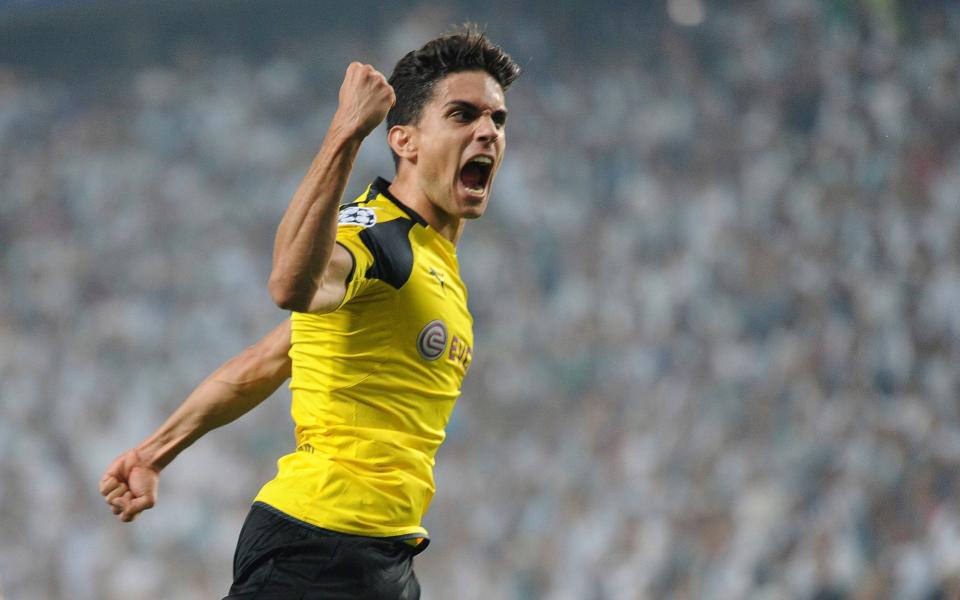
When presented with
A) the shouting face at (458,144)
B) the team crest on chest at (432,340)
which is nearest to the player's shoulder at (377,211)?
the shouting face at (458,144)

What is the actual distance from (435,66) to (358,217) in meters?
0.65

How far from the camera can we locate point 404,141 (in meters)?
2.93

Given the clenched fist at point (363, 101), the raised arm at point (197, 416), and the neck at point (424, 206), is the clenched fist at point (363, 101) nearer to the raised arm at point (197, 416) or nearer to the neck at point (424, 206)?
the neck at point (424, 206)

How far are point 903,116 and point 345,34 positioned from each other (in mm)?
4420

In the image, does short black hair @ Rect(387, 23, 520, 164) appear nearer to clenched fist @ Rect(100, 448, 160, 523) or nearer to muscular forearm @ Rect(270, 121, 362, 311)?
muscular forearm @ Rect(270, 121, 362, 311)

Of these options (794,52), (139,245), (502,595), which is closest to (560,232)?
(794,52)

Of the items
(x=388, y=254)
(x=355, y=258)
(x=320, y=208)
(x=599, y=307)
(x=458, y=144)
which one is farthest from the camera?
(x=599, y=307)

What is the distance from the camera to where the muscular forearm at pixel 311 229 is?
2.01 meters

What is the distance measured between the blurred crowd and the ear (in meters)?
4.64

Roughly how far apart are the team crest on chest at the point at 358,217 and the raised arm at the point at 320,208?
0.34 m

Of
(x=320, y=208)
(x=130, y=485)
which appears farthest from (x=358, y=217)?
(x=130, y=485)

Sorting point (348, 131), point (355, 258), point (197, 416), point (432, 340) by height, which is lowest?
point (197, 416)

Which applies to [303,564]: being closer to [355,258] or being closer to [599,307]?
[355,258]

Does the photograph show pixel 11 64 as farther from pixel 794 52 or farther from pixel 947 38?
pixel 947 38
